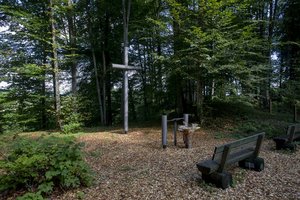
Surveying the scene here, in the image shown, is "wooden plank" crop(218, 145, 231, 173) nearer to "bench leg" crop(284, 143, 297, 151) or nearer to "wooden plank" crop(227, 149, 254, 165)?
"wooden plank" crop(227, 149, 254, 165)

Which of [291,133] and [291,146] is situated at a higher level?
[291,133]

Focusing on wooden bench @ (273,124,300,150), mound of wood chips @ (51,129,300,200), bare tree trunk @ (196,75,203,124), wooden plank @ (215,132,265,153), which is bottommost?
mound of wood chips @ (51,129,300,200)

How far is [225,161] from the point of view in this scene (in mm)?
3965

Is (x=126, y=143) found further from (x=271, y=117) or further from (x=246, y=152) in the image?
(x=271, y=117)

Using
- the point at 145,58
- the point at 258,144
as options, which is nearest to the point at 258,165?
the point at 258,144

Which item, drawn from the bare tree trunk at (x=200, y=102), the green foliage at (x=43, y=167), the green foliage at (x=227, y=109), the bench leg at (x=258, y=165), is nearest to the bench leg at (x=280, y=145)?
the bench leg at (x=258, y=165)

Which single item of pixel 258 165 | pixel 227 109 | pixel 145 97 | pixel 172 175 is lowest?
pixel 172 175

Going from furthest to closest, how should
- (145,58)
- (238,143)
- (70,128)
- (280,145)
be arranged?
(145,58) < (70,128) < (280,145) < (238,143)

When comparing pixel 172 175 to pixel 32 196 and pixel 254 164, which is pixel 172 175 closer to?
pixel 254 164

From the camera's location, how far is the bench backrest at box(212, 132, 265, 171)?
3945mm

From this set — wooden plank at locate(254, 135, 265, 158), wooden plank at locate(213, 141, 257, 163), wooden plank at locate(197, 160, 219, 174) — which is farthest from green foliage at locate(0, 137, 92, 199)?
wooden plank at locate(254, 135, 265, 158)

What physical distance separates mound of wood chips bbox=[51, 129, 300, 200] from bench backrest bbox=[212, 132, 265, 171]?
36 centimetres

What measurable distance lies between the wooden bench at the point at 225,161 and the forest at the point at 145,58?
13.5 ft

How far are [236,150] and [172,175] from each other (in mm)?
1281
